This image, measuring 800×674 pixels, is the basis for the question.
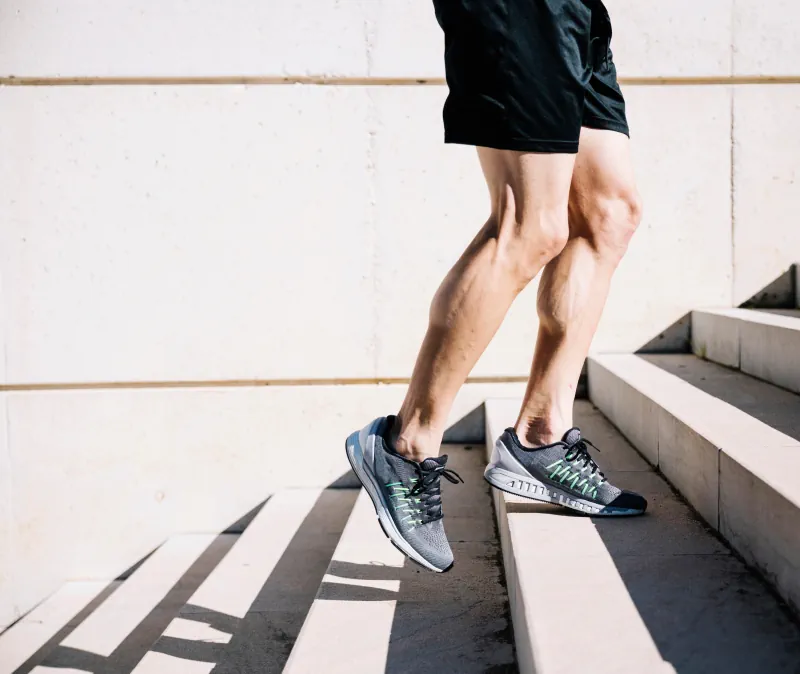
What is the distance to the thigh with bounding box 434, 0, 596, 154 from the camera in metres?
1.55

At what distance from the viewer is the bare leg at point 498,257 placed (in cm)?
163

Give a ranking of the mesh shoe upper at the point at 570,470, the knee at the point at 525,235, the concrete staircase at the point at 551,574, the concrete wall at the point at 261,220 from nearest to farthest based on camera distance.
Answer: the concrete staircase at the point at 551,574 → the knee at the point at 525,235 → the mesh shoe upper at the point at 570,470 → the concrete wall at the point at 261,220

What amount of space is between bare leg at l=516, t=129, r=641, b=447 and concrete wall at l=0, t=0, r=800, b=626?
50.6 inches

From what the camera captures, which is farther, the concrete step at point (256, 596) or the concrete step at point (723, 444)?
the concrete step at point (256, 596)

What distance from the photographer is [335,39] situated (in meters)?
3.21

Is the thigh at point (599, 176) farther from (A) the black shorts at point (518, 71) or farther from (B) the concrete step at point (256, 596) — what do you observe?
(B) the concrete step at point (256, 596)

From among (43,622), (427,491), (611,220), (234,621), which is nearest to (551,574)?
(427,491)

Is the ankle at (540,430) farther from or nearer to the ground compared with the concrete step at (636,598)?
farther from the ground

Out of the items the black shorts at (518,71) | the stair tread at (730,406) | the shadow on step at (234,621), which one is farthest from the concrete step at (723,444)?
the shadow on step at (234,621)

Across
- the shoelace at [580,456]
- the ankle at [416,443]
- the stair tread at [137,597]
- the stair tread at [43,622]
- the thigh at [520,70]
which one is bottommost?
the stair tread at [43,622]

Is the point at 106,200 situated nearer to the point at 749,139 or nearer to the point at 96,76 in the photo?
the point at 96,76

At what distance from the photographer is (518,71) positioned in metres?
1.54

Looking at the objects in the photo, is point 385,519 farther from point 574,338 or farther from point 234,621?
point 234,621

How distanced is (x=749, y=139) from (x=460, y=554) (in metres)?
2.22
